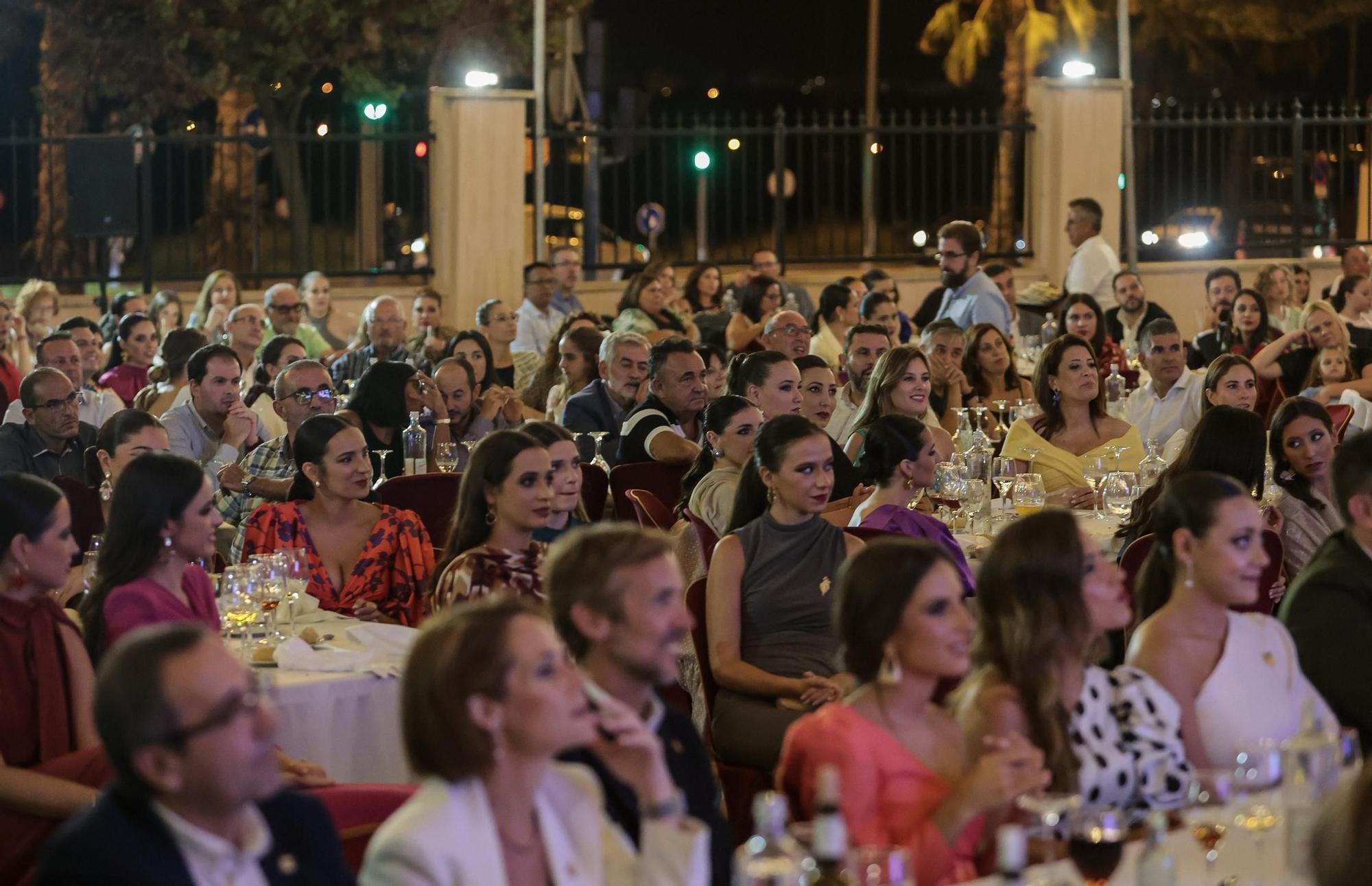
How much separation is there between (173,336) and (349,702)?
17.7 feet

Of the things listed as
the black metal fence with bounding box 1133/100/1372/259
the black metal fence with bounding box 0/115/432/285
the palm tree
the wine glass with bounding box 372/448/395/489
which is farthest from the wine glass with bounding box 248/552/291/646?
the palm tree

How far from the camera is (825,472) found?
19.7ft

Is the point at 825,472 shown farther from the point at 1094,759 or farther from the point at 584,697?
the point at 584,697

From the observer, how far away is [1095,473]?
26.6 ft

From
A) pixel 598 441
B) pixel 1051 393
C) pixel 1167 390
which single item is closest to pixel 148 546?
pixel 598 441

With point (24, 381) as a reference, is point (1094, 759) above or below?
below

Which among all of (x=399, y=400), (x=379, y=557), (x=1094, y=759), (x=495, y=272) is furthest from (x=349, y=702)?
(x=495, y=272)

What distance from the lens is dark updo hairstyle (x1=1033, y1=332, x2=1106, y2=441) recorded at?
8.61m

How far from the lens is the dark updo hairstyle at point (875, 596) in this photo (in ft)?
13.2

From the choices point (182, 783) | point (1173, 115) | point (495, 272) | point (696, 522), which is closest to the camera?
point (182, 783)

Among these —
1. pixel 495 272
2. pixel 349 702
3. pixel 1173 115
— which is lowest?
pixel 349 702

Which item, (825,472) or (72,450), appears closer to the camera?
(825,472)

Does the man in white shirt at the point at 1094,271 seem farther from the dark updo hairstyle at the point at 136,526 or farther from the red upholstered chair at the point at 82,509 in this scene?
the dark updo hairstyle at the point at 136,526

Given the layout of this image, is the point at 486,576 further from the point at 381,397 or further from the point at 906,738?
the point at 381,397
